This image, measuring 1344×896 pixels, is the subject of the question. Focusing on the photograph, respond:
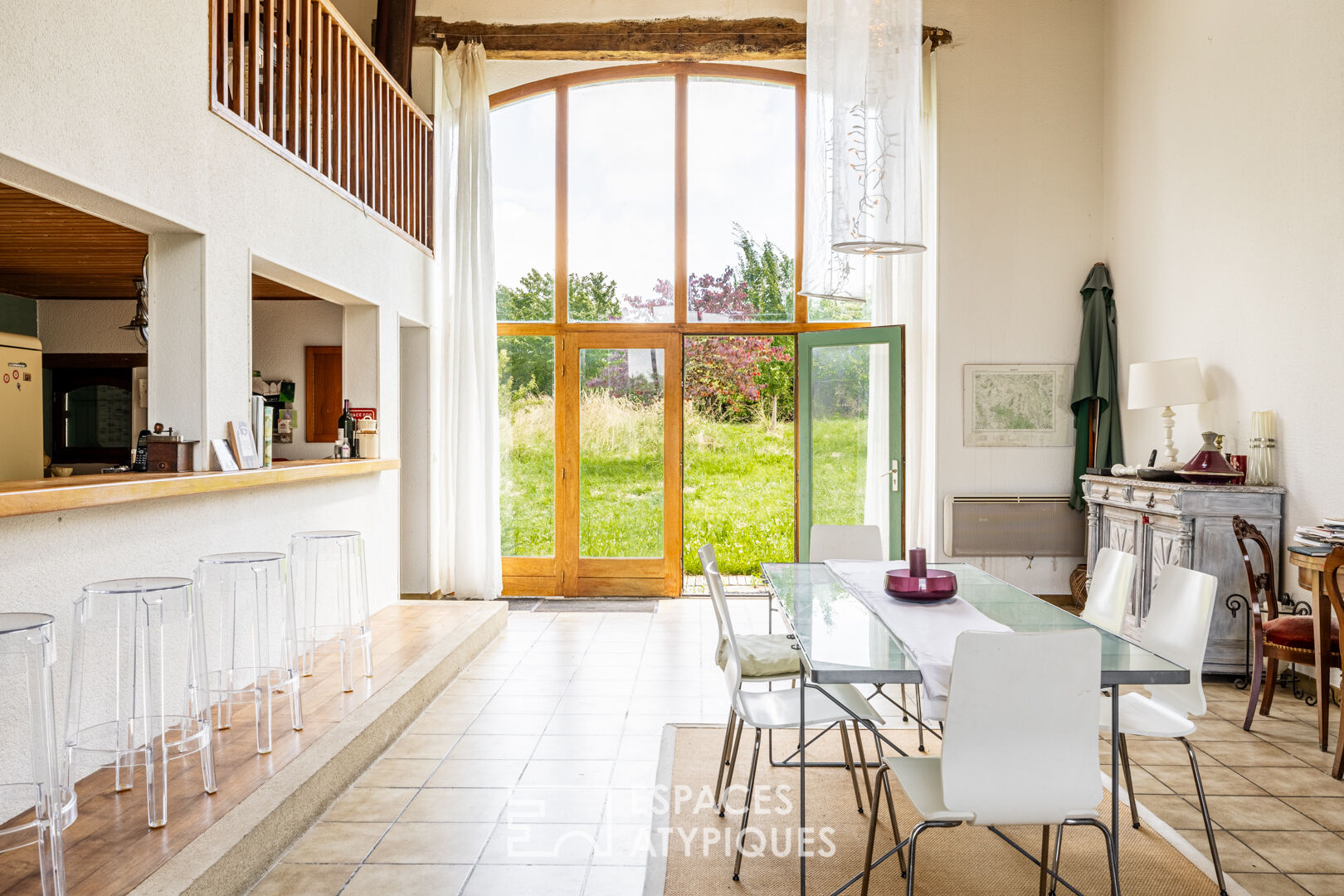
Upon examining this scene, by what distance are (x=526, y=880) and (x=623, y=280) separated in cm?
553

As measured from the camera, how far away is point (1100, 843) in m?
3.08

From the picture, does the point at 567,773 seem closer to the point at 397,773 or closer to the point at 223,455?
the point at 397,773

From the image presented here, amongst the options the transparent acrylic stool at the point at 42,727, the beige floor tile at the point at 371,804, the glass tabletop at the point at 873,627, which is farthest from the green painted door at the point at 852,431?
the transparent acrylic stool at the point at 42,727

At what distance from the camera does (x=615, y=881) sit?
111 inches

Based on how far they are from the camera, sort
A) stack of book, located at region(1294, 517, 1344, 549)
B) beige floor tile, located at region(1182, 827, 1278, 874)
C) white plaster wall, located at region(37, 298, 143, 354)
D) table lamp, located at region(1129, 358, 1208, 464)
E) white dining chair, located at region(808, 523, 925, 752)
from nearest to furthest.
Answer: beige floor tile, located at region(1182, 827, 1278, 874)
stack of book, located at region(1294, 517, 1344, 549)
white dining chair, located at region(808, 523, 925, 752)
table lamp, located at region(1129, 358, 1208, 464)
white plaster wall, located at region(37, 298, 143, 354)

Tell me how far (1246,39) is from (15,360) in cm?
→ 657

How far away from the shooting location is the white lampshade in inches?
219

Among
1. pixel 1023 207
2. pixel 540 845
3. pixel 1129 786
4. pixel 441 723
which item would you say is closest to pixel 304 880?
pixel 540 845

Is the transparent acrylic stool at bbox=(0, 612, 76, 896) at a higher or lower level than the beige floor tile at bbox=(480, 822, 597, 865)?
higher

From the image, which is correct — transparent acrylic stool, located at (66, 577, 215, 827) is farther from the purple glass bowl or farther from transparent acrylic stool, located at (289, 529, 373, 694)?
the purple glass bowl

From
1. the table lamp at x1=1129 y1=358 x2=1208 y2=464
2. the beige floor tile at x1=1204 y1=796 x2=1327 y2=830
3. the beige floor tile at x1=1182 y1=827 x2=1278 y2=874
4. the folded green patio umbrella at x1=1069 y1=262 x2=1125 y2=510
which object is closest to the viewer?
the beige floor tile at x1=1182 y1=827 x2=1278 y2=874

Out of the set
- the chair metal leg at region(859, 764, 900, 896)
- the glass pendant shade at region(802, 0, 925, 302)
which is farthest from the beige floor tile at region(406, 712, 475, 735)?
the glass pendant shade at region(802, 0, 925, 302)

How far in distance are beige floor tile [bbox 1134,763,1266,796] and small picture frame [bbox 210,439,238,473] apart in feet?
13.0

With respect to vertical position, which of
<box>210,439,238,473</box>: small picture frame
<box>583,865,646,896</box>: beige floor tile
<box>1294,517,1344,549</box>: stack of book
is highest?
<box>210,439,238,473</box>: small picture frame
